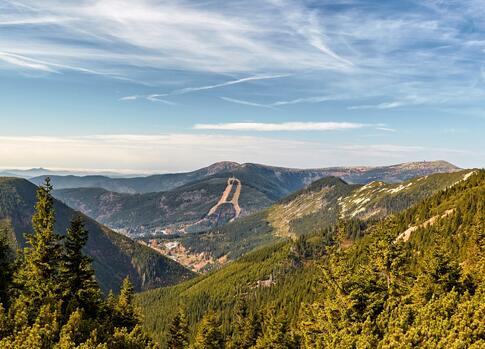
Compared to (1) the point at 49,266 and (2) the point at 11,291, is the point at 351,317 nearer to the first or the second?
(1) the point at 49,266

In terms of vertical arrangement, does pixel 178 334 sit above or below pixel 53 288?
below

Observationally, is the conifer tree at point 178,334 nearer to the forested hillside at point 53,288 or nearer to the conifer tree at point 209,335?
the conifer tree at point 209,335

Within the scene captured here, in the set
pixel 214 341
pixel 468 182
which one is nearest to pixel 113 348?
pixel 214 341

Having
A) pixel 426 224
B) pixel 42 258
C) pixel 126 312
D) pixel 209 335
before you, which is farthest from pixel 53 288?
pixel 426 224

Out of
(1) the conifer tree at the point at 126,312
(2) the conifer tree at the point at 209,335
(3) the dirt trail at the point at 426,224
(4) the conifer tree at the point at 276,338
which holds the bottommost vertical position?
(2) the conifer tree at the point at 209,335

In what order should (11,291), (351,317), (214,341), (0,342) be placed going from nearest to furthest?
(0,342), (351,317), (11,291), (214,341)

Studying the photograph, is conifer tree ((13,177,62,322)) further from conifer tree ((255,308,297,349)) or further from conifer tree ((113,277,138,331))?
conifer tree ((255,308,297,349))

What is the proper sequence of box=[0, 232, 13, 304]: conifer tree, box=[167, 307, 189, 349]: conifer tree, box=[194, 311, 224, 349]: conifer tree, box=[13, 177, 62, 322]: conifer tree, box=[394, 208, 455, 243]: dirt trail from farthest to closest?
box=[394, 208, 455, 243]: dirt trail, box=[194, 311, 224, 349]: conifer tree, box=[167, 307, 189, 349]: conifer tree, box=[0, 232, 13, 304]: conifer tree, box=[13, 177, 62, 322]: conifer tree

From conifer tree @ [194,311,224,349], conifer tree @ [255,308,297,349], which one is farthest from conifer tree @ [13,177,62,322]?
conifer tree @ [255,308,297,349]

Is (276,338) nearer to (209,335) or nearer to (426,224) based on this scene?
(209,335)

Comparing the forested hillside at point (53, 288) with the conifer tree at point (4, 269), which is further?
the conifer tree at point (4, 269)

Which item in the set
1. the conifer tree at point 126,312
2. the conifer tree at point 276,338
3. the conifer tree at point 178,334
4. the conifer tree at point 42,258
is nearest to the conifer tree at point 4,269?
the conifer tree at point 42,258
